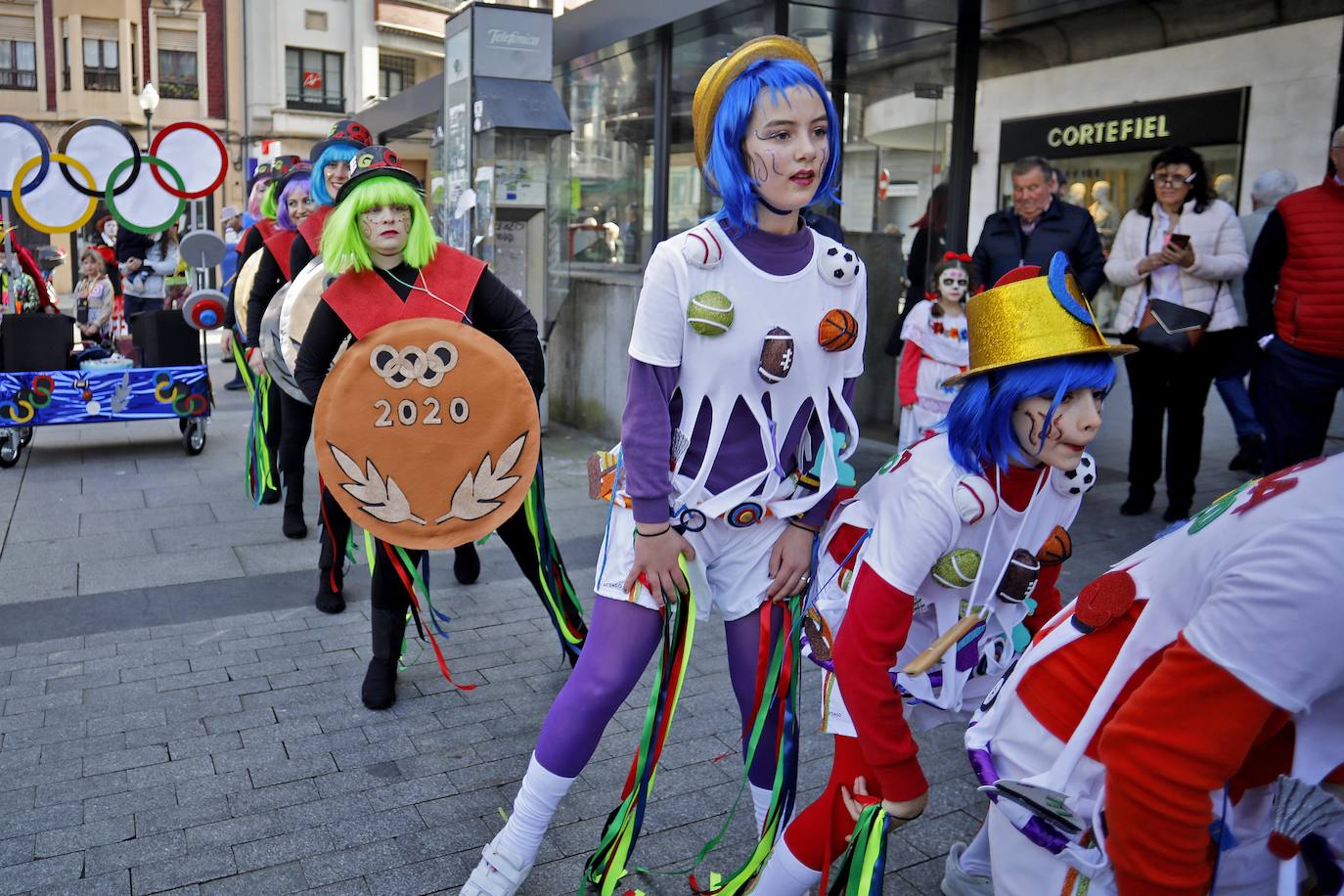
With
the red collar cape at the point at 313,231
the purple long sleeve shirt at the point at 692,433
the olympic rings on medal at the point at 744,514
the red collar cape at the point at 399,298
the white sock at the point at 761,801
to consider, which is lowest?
the white sock at the point at 761,801

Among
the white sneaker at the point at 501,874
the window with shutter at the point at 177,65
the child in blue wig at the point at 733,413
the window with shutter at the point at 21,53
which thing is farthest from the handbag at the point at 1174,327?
the window with shutter at the point at 21,53

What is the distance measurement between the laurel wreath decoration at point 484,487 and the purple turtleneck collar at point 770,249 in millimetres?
1289

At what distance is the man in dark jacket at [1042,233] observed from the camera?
5.91m

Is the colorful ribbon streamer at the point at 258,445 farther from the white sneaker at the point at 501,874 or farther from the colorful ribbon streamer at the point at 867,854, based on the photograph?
the colorful ribbon streamer at the point at 867,854

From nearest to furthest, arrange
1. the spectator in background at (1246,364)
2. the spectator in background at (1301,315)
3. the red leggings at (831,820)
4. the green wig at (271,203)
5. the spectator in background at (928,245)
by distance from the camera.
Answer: the red leggings at (831,820) → the spectator in background at (1301,315) → the green wig at (271,203) → the spectator in background at (1246,364) → the spectator in background at (928,245)

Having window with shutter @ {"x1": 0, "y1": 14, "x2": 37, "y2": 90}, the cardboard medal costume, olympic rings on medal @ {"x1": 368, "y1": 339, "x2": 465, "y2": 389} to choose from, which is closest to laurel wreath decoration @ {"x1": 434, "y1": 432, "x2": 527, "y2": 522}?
the cardboard medal costume

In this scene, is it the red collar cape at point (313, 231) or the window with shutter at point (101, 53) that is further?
the window with shutter at point (101, 53)

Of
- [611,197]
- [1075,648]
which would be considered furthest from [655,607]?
[611,197]

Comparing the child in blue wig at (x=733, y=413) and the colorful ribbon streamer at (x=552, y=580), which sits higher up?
the child in blue wig at (x=733, y=413)

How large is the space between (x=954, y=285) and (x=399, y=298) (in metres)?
3.46

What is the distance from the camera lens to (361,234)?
3383 millimetres

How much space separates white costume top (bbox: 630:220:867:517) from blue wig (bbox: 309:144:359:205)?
2674 mm

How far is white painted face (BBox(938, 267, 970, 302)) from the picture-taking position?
597 centimetres

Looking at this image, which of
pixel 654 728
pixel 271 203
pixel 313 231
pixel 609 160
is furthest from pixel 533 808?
pixel 609 160
